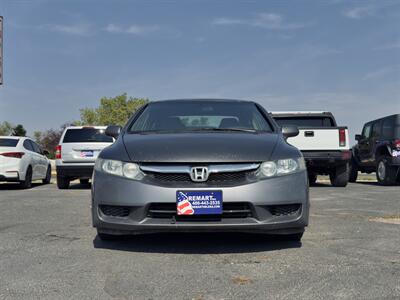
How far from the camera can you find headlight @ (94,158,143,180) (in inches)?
163

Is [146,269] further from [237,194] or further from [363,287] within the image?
[363,287]

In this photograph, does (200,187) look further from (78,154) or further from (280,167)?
(78,154)

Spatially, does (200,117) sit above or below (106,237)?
above

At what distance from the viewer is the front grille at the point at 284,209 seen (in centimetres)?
414

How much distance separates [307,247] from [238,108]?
74.6 inches

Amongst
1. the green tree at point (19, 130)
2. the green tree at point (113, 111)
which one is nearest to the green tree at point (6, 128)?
the green tree at point (19, 130)

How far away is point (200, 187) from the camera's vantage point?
400 cm

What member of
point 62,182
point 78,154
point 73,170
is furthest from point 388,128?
point 62,182

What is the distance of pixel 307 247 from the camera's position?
4.55 meters

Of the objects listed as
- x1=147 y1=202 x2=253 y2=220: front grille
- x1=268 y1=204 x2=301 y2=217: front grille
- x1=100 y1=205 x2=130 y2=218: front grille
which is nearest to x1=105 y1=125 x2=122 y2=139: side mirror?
x1=100 y1=205 x2=130 y2=218: front grille

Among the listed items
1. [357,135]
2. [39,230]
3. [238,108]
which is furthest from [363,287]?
[357,135]

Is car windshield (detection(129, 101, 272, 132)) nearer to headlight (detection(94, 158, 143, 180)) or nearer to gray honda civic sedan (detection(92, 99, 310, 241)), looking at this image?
gray honda civic sedan (detection(92, 99, 310, 241))

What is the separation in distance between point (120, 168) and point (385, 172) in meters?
10.5

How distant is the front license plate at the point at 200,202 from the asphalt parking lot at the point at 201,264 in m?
0.41
